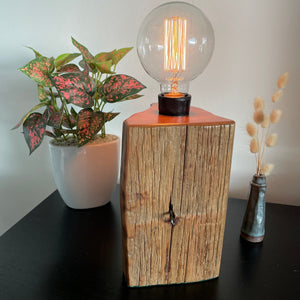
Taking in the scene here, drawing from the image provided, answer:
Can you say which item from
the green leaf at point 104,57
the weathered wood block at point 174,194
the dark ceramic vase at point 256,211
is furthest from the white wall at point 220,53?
the weathered wood block at point 174,194

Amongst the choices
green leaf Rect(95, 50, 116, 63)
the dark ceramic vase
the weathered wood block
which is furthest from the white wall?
the weathered wood block

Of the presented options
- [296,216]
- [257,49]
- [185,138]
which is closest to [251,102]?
[257,49]

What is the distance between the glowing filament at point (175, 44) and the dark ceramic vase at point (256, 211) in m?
0.36

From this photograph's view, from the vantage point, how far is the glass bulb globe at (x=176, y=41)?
23.2 inches

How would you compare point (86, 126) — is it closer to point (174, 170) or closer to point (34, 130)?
point (34, 130)

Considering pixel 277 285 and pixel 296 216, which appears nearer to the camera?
pixel 277 285

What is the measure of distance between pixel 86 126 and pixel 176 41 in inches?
12.3

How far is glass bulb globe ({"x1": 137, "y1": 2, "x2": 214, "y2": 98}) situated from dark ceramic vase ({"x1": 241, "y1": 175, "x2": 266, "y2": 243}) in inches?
12.7

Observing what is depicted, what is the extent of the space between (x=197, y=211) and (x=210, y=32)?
15.0 inches

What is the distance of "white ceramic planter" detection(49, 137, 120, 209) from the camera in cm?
83

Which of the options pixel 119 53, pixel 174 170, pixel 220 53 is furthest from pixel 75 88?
pixel 220 53

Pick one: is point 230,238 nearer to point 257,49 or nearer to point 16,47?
point 257,49

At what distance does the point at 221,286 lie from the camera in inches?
23.2

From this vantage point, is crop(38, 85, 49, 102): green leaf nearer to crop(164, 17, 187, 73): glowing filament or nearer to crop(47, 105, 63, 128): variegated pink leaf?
crop(47, 105, 63, 128): variegated pink leaf
